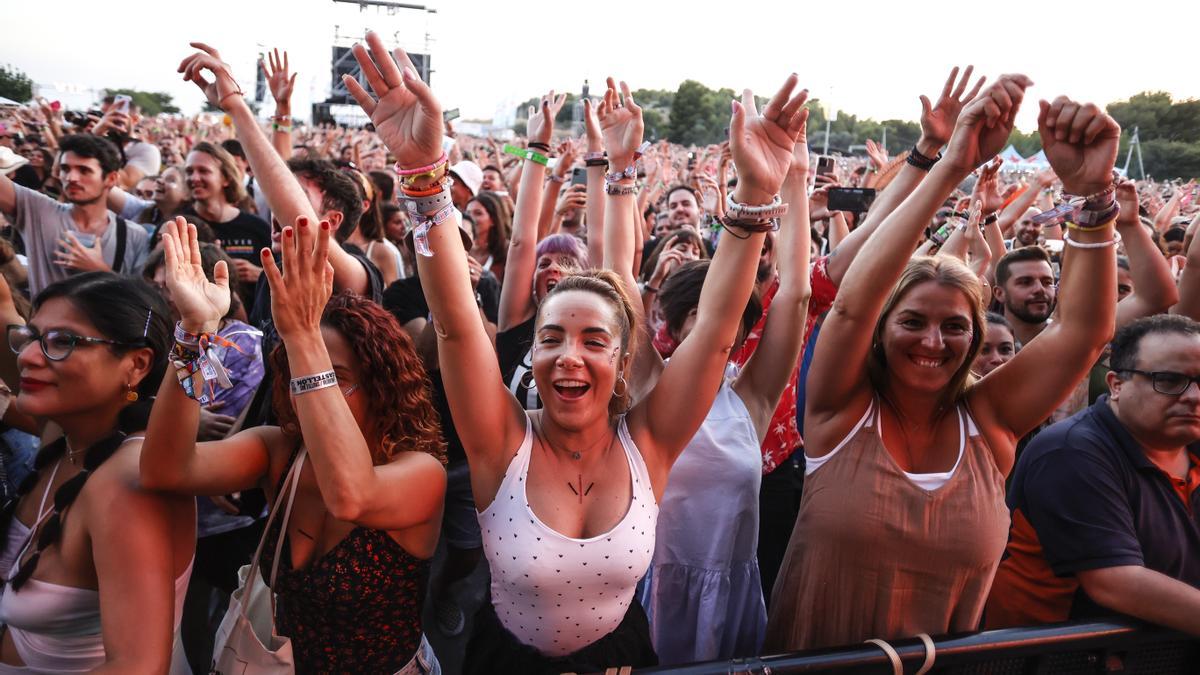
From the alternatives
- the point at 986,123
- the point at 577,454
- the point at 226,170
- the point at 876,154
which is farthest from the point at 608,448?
the point at 876,154

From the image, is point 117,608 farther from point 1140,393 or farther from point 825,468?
point 1140,393

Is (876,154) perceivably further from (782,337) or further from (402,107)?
(402,107)

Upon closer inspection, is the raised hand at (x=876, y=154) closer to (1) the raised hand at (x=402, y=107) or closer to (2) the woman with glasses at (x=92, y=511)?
(1) the raised hand at (x=402, y=107)

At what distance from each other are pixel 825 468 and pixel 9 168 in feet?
20.7

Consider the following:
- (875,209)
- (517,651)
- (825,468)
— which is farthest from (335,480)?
(875,209)

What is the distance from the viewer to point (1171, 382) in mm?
2283

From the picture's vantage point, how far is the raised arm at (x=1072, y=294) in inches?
78.0

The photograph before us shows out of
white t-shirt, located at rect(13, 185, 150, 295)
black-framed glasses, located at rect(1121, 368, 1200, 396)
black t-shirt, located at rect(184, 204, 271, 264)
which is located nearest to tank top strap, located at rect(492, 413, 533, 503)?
black-framed glasses, located at rect(1121, 368, 1200, 396)

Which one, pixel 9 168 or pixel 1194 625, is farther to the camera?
pixel 9 168

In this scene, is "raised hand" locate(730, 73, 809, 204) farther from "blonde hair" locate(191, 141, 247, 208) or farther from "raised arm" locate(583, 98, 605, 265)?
"blonde hair" locate(191, 141, 247, 208)

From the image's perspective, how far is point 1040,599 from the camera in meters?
2.30

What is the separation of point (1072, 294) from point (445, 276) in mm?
1738

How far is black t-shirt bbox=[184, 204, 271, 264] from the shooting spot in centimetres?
485

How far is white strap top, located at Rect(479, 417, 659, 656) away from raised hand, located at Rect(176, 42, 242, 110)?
180cm
